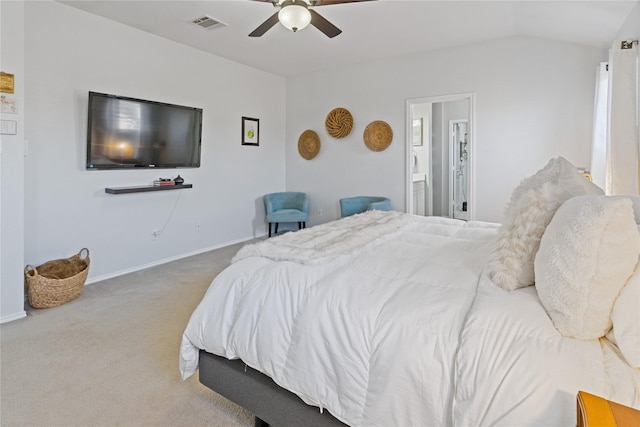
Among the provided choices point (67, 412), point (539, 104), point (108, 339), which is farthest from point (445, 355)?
point (539, 104)

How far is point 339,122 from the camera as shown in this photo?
5.61 metres

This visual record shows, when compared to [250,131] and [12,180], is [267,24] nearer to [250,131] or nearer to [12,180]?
[12,180]

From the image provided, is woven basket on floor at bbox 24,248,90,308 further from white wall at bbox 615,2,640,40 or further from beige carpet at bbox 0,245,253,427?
white wall at bbox 615,2,640,40

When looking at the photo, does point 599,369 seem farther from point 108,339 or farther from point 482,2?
point 482,2

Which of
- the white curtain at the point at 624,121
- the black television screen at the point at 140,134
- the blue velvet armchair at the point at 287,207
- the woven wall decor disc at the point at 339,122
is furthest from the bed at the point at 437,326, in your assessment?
the woven wall decor disc at the point at 339,122

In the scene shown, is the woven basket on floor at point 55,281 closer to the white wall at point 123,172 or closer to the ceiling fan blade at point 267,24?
the white wall at point 123,172

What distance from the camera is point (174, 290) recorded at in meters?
3.50

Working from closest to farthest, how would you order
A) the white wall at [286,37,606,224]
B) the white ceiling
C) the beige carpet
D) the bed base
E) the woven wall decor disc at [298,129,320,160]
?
1. the bed base
2. the beige carpet
3. the white ceiling
4. the white wall at [286,37,606,224]
5. the woven wall decor disc at [298,129,320,160]

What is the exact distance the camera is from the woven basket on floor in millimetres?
3006

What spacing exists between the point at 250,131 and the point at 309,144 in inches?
39.5

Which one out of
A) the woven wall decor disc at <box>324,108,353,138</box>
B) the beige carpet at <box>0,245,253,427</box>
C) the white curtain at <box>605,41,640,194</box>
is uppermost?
the woven wall decor disc at <box>324,108,353,138</box>

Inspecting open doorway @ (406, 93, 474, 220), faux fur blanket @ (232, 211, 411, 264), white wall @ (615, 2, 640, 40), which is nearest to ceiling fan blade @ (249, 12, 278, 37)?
faux fur blanket @ (232, 211, 411, 264)

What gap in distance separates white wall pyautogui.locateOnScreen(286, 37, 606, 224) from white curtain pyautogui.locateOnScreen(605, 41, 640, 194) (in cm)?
144

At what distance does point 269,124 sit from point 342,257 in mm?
4621
